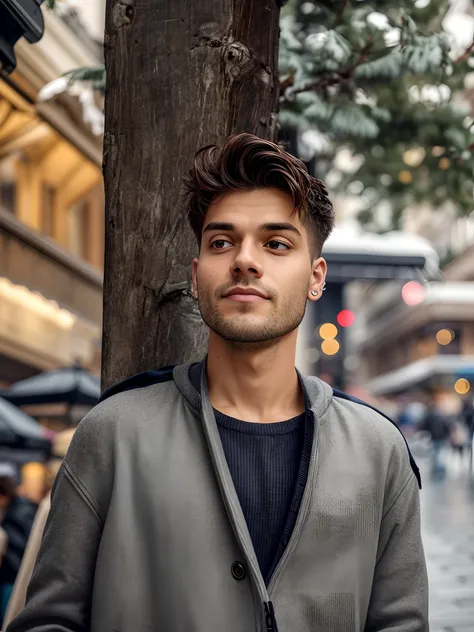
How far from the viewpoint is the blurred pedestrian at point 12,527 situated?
23.8ft

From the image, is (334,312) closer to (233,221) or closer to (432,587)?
(432,587)

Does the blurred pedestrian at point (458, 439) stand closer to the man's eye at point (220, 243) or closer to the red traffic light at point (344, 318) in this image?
the red traffic light at point (344, 318)

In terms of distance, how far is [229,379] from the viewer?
246 cm

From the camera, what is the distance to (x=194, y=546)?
2.25 metres

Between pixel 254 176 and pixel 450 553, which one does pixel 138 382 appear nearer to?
pixel 254 176

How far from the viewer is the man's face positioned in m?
2.37

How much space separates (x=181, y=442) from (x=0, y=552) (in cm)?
542

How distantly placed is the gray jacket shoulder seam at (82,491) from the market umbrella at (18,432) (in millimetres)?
7521

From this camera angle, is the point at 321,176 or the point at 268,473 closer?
the point at 268,473

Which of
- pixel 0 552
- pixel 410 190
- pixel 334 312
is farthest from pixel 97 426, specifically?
pixel 334 312

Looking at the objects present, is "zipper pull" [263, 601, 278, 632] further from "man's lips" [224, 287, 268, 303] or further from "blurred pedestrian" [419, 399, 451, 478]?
"blurred pedestrian" [419, 399, 451, 478]

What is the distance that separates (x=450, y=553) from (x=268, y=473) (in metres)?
9.24

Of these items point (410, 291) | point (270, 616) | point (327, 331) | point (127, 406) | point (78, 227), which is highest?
point (410, 291)

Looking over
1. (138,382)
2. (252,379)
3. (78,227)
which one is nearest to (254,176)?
(252,379)
